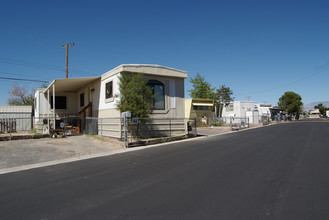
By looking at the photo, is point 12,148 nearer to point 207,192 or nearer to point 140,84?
point 140,84

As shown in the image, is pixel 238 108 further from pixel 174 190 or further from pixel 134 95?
pixel 174 190

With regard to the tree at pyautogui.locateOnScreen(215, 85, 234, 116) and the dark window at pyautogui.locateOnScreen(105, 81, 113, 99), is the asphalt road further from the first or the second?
the tree at pyautogui.locateOnScreen(215, 85, 234, 116)

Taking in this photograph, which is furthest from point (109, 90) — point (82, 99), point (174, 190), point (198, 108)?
point (198, 108)

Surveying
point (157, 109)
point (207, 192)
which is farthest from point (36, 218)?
point (157, 109)

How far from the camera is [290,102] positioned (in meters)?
73.0

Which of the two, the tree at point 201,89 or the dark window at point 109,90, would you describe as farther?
the tree at point 201,89

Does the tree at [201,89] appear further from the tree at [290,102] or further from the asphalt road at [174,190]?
the tree at [290,102]

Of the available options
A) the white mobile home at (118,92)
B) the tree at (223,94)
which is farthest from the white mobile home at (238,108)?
the white mobile home at (118,92)

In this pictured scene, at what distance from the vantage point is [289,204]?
415 centimetres

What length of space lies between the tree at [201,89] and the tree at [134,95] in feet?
78.1

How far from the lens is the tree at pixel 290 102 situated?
231 feet

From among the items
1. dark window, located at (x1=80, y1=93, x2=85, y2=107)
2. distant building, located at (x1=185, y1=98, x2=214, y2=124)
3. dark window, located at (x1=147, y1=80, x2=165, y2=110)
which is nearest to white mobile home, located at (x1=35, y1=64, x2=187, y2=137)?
dark window, located at (x1=147, y1=80, x2=165, y2=110)

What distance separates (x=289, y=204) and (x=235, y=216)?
3.76 feet

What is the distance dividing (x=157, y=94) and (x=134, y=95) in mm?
2459
